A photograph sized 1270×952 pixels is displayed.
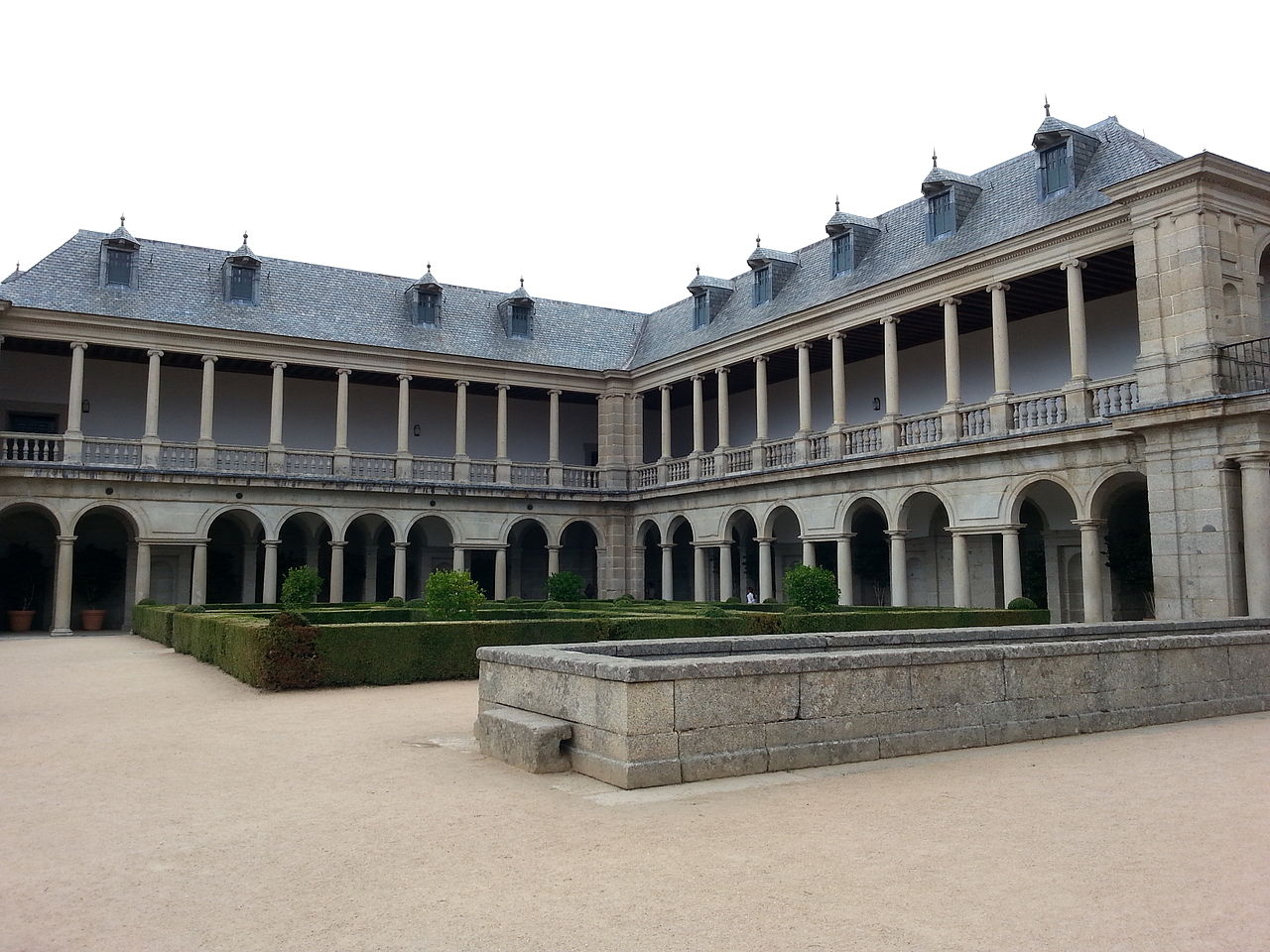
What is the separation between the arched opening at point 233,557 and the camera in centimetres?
3262

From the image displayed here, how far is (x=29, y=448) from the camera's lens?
29375mm

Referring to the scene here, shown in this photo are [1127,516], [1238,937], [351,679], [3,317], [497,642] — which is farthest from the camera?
[3,317]

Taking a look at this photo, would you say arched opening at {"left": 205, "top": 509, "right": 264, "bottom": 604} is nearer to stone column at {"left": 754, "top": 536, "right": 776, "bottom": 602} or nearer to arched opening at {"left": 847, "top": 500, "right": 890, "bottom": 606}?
stone column at {"left": 754, "top": 536, "right": 776, "bottom": 602}

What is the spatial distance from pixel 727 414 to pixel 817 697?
25059 millimetres

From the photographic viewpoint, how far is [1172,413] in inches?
724

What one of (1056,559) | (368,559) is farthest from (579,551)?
(1056,559)

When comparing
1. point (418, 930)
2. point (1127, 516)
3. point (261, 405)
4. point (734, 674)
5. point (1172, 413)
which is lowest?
point (418, 930)

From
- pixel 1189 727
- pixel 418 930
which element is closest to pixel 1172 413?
pixel 1189 727

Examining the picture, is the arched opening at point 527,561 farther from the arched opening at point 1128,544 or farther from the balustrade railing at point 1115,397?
the balustrade railing at point 1115,397

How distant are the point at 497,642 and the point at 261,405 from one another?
21.9 metres

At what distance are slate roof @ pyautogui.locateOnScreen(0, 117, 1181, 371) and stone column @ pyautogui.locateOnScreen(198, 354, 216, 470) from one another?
1290mm

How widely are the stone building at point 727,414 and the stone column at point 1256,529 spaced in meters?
0.05

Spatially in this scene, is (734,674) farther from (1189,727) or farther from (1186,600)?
(1186,600)

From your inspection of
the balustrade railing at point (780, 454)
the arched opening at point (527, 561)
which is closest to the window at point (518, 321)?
the arched opening at point (527, 561)
